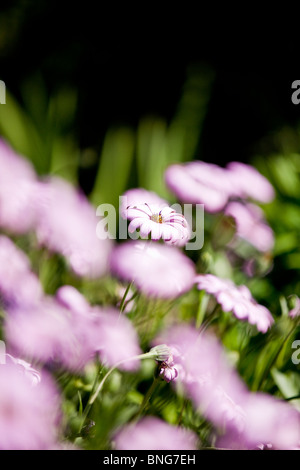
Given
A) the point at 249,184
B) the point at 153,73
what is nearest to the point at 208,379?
the point at 249,184

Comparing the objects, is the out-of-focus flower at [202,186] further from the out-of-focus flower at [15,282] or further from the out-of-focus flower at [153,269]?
the out-of-focus flower at [15,282]

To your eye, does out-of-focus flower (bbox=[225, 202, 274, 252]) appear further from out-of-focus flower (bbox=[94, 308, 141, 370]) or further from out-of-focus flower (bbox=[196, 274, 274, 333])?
out-of-focus flower (bbox=[94, 308, 141, 370])

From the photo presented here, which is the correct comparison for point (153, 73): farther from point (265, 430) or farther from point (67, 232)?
point (265, 430)

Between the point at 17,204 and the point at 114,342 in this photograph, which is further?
the point at 17,204

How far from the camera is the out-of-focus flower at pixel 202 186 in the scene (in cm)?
86

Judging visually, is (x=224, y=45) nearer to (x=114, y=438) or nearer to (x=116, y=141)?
(x=116, y=141)

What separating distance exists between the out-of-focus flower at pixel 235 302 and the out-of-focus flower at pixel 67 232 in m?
0.19

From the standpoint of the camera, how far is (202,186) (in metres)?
0.89

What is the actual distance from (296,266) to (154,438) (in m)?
0.76

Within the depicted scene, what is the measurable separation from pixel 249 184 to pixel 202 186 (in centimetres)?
10

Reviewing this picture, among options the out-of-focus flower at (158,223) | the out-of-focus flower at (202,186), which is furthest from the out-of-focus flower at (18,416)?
the out-of-focus flower at (202,186)

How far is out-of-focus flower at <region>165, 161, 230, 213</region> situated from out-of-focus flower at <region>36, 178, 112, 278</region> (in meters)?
0.15

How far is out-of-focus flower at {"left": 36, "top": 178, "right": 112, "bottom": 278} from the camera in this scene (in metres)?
0.80

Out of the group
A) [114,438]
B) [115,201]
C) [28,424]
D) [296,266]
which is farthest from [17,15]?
[28,424]
